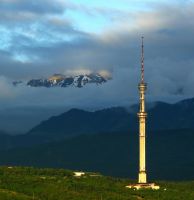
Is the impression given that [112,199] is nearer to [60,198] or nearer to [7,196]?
[60,198]

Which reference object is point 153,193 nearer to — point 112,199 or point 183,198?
point 183,198

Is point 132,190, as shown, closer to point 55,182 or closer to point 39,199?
point 55,182

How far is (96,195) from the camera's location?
185 meters

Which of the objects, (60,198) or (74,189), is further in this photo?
(74,189)

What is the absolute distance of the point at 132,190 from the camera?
200 m

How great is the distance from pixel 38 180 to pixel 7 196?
25.3 m

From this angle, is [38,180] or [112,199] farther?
[38,180]

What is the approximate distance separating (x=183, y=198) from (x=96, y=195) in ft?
69.5

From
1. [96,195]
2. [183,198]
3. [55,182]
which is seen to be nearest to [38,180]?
[55,182]

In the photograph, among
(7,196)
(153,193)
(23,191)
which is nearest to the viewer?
(7,196)

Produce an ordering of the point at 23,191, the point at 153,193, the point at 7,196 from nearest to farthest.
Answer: the point at 7,196
the point at 23,191
the point at 153,193

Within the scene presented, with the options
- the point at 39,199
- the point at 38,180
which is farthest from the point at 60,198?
the point at 38,180

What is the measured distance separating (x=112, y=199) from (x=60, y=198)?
10.6 meters

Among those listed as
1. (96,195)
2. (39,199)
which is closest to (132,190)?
(96,195)
